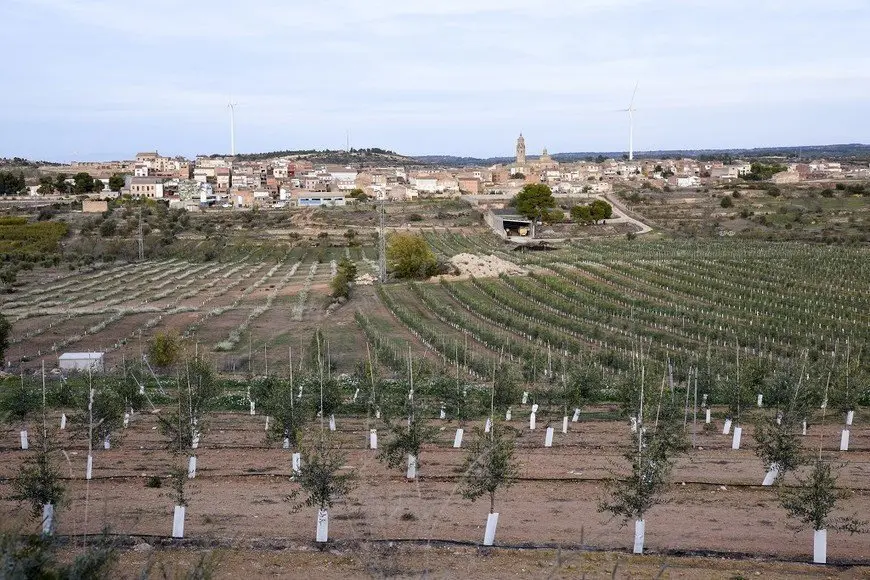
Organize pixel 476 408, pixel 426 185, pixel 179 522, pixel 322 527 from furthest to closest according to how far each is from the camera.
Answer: pixel 426 185
pixel 476 408
pixel 179 522
pixel 322 527

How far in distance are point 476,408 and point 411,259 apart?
27.8 meters

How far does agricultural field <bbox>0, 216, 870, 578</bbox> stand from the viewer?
517 inches

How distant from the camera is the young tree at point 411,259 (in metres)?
47.8

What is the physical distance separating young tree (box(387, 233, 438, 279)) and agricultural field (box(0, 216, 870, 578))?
2.53 metres

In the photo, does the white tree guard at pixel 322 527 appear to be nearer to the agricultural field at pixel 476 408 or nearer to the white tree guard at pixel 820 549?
the agricultural field at pixel 476 408

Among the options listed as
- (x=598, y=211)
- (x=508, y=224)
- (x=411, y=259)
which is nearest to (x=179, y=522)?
(x=411, y=259)

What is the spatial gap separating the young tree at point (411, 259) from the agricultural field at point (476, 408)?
8.31 ft

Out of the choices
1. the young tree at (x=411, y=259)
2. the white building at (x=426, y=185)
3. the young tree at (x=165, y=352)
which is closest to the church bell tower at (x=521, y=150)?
the white building at (x=426, y=185)

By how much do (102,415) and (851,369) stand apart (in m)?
Answer: 16.7

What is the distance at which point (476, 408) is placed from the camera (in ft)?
67.2

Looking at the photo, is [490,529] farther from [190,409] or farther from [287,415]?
[190,409]

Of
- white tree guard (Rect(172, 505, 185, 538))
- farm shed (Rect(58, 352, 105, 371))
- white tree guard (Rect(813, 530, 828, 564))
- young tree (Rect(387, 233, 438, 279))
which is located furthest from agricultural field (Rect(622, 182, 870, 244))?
white tree guard (Rect(172, 505, 185, 538))

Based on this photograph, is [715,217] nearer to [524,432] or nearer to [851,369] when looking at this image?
[851,369]

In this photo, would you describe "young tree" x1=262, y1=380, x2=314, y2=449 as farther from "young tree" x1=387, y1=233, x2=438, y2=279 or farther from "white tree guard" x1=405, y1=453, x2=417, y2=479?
"young tree" x1=387, y1=233, x2=438, y2=279
